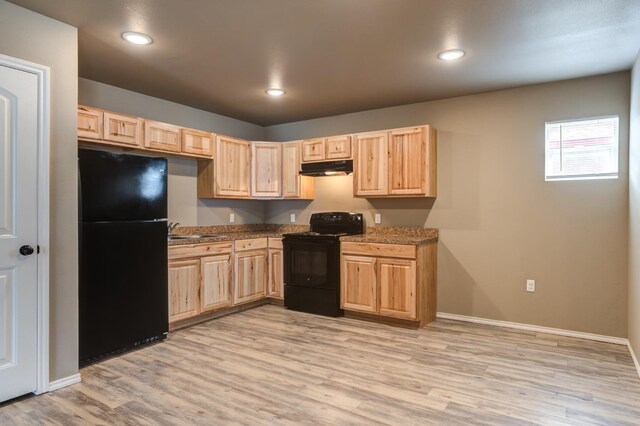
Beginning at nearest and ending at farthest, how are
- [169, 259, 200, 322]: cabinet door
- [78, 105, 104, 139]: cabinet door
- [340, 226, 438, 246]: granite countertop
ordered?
1. [78, 105, 104, 139]: cabinet door
2. [169, 259, 200, 322]: cabinet door
3. [340, 226, 438, 246]: granite countertop

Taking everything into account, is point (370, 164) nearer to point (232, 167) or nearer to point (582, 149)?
point (232, 167)

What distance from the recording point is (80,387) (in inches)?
107

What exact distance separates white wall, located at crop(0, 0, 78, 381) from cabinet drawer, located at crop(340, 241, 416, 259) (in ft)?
8.75

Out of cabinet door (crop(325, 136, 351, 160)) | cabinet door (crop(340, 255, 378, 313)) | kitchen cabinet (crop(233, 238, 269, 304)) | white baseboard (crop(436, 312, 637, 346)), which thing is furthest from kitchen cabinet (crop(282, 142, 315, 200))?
white baseboard (crop(436, 312, 637, 346))

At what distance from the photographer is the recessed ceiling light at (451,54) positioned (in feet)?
10.3

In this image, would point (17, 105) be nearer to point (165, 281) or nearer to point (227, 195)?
point (165, 281)

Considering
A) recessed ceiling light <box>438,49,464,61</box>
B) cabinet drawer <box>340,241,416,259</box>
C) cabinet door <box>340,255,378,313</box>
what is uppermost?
recessed ceiling light <box>438,49,464,61</box>

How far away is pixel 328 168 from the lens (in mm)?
4891

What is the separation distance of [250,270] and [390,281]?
68.8 inches

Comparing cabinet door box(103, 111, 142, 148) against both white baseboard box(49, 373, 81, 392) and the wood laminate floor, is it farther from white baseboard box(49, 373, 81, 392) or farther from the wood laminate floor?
white baseboard box(49, 373, 81, 392)

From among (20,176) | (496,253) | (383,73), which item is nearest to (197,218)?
(20,176)

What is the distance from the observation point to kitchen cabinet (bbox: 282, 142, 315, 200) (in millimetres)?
5203

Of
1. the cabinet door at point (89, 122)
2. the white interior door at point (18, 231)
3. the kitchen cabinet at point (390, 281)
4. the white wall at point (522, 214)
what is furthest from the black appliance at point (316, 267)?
the white interior door at point (18, 231)

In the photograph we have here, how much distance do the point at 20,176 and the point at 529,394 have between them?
11.7 feet
